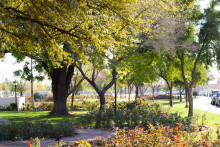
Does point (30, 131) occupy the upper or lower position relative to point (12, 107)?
upper

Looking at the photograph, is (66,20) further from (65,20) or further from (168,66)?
(168,66)

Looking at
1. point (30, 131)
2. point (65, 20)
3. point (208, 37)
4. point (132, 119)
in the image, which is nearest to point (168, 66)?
point (208, 37)

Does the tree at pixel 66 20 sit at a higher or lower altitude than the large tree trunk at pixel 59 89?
higher

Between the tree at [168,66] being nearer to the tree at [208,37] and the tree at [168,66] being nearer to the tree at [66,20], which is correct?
the tree at [208,37]

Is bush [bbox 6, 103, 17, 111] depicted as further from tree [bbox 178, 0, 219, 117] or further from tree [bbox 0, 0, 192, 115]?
tree [bbox 0, 0, 192, 115]

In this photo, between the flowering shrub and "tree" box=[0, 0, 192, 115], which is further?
the flowering shrub

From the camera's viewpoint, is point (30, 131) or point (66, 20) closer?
point (66, 20)

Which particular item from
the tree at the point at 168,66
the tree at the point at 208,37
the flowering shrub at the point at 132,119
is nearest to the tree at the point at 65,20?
the flowering shrub at the point at 132,119

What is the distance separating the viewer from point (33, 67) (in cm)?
Result: 2055

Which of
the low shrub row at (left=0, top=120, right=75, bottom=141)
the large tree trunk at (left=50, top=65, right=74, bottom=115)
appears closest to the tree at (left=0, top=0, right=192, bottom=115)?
the low shrub row at (left=0, top=120, right=75, bottom=141)

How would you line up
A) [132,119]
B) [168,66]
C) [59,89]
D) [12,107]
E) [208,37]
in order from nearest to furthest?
[132,119], [208,37], [59,89], [168,66], [12,107]

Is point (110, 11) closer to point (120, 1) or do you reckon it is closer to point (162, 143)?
point (120, 1)

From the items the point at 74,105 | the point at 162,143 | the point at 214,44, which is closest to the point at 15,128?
the point at 162,143

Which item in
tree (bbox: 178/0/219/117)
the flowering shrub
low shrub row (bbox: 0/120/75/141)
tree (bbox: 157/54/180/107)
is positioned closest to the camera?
low shrub row (bbox: 0/120/75/141)
